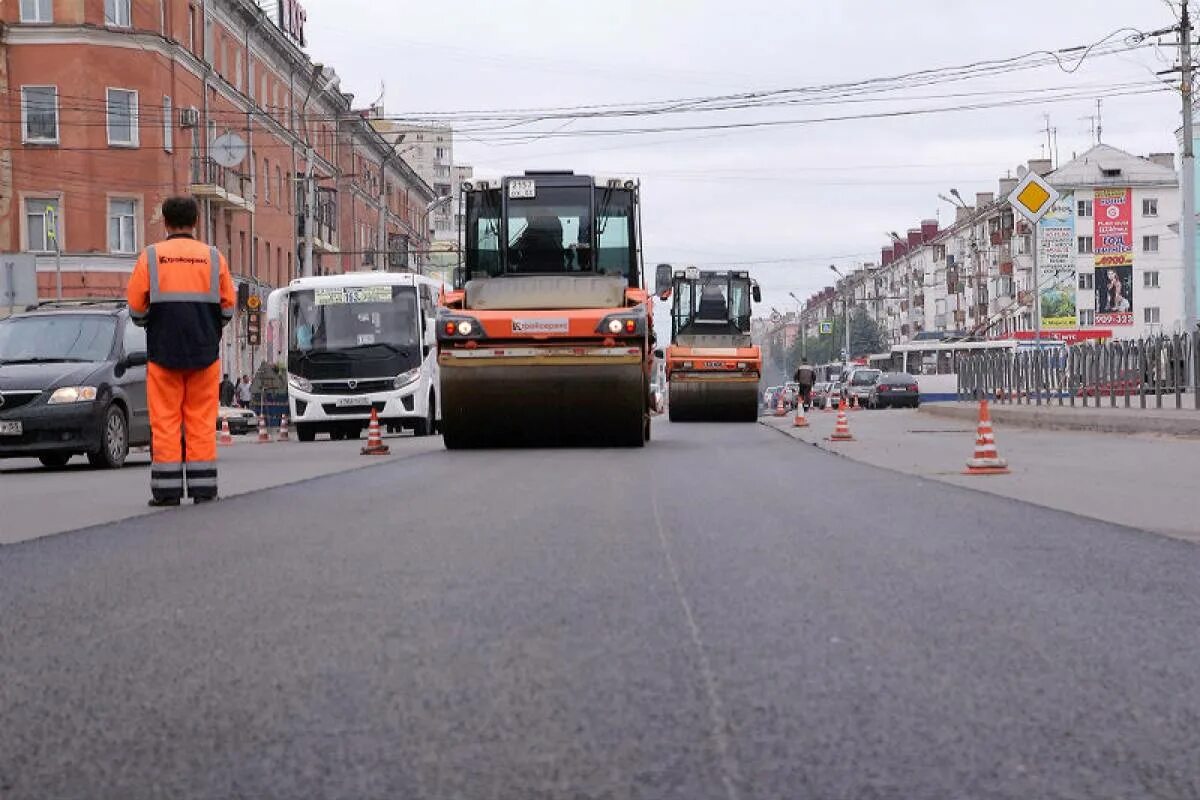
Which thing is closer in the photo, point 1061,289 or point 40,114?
point 40,114

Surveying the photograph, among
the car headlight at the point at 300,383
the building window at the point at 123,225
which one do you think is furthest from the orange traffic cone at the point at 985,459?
the building window at the point at 123,225

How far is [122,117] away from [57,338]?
3361 centimetres

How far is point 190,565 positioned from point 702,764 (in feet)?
14.0

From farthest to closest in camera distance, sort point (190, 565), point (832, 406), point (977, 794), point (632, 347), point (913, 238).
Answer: point (913, 238)
point (832, 406)
point (632, 347)
point (190, 565)
point (977, 794)

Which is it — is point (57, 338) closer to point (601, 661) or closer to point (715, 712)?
point (601, 661)

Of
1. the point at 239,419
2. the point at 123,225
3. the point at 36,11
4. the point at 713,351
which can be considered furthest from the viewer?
the point at 123,225

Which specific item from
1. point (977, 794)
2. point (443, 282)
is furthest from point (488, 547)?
point (443, 282)

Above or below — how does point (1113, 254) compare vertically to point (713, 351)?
above

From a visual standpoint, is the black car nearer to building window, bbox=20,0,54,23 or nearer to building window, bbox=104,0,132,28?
building window, bbox=104,0,132,28

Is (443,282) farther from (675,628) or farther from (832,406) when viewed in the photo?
(832,406)

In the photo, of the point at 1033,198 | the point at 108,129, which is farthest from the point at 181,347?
the point at 108,129

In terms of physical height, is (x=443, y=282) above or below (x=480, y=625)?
above

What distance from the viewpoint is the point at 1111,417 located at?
84.1 feet

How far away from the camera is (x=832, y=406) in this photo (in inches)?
2827
